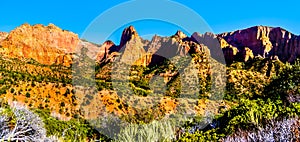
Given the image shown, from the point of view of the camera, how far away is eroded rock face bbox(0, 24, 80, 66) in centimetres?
8288

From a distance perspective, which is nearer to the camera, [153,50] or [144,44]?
[153,50]

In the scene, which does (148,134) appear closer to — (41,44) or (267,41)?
(41,44)

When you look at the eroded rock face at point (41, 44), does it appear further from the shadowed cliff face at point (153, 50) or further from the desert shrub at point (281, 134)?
the desert shrub at point (281, 134)

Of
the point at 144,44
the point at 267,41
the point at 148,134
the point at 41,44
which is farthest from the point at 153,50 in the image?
the point at 267,41

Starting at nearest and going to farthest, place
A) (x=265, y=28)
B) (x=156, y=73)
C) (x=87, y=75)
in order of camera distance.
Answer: (x=87, y=75)
(x=156, y=73)
(x=265, y=28)

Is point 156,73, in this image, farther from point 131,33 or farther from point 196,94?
point 131,33

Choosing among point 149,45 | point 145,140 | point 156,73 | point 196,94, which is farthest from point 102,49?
point 145,140

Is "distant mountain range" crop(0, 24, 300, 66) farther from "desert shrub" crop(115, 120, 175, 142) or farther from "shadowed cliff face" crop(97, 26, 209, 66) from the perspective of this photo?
"desert shrub" crop(115, 120, 175, 142)

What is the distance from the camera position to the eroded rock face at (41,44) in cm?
8288

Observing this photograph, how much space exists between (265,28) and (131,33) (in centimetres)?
6570

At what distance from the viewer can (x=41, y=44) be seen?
9731cm

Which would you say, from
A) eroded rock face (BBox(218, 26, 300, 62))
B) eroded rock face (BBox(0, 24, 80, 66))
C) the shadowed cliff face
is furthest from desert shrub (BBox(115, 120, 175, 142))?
eroded rock face (BBox(218, 26, 300, 62))

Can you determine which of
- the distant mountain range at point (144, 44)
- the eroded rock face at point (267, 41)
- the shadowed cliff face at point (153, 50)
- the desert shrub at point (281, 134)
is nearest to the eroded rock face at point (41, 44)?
the distant mountain range at point (144, 44)

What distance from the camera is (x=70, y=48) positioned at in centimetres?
10200
